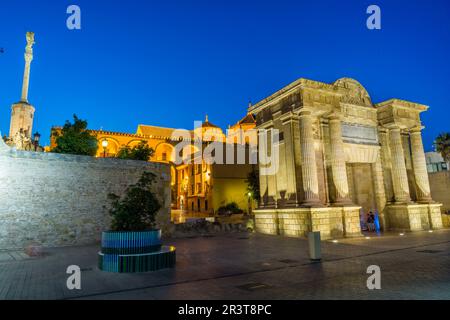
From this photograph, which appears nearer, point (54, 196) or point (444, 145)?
point (54, 196)

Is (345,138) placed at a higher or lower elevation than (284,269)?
higher

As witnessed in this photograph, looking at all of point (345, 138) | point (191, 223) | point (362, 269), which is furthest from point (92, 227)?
point (345, 138)

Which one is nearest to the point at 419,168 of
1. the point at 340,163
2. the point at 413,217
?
the point at 413,217

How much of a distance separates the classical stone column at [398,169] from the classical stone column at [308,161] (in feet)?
Result: 25.3

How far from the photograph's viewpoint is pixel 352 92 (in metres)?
21.2

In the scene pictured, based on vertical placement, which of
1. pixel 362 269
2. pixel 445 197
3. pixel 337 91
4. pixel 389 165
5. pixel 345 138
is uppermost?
pixel 337 91

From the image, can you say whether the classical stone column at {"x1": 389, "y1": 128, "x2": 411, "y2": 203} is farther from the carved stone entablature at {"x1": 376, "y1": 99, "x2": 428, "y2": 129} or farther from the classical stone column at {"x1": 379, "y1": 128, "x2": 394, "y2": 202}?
the carved stone entablature at {"x1": 376, "y1": 99, "x2": 428, "y2": 129}

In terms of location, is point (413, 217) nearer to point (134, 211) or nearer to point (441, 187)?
point (441, 187)

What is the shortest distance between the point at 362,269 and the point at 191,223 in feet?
50.1

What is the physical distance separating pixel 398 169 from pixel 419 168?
2285 millimetres

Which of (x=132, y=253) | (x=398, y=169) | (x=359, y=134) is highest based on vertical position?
(x=359, y=134)

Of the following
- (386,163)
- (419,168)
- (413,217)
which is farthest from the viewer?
(419,168)

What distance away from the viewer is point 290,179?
60.8 ft
